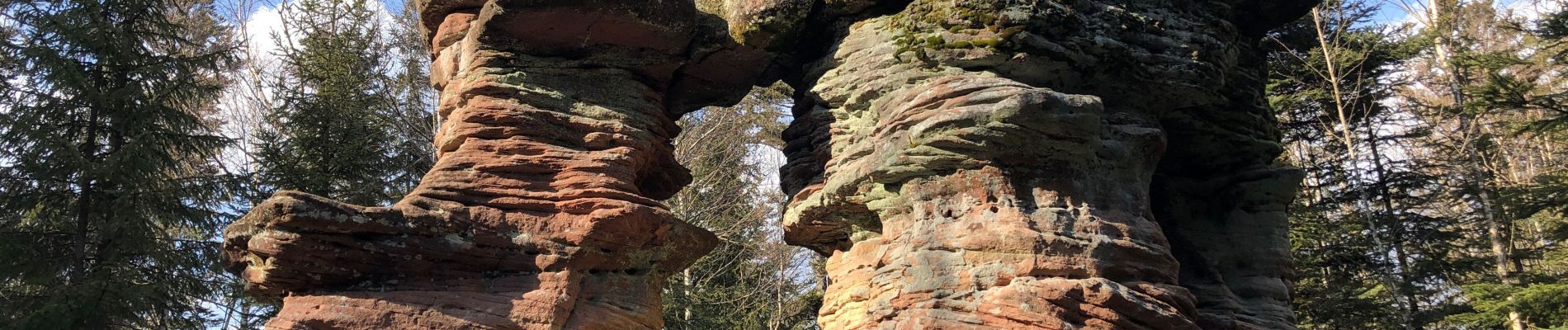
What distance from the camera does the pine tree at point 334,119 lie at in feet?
54.2

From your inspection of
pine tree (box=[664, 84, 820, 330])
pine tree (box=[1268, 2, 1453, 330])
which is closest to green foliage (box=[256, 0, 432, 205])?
pine tree (box=[664, 84, 820, 330])

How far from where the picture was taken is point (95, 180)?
13719 millimetres

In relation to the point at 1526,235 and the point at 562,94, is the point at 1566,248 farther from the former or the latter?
the point at 562,94

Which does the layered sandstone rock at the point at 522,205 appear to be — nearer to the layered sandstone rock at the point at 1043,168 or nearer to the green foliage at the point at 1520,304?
the layered sandstone rock at the point at 1043,168

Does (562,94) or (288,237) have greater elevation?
(562,94)

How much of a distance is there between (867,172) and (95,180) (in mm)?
10813

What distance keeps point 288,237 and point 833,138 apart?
13.4 ft

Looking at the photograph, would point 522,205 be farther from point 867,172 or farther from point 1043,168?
point 1043,168

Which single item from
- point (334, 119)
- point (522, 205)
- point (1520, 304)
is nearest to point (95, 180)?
point (334, 119)

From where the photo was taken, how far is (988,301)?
6867 millimetres

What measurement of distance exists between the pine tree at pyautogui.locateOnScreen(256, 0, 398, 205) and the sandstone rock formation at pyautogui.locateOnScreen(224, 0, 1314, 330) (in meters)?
7.44

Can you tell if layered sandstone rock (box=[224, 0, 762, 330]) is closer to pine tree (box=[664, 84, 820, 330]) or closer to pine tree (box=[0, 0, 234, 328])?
pine tree (box=[0, 0, 234, 328])

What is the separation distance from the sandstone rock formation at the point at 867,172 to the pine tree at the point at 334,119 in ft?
24.4

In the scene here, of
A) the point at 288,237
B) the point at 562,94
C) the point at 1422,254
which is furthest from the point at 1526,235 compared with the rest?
the point at 288,237
